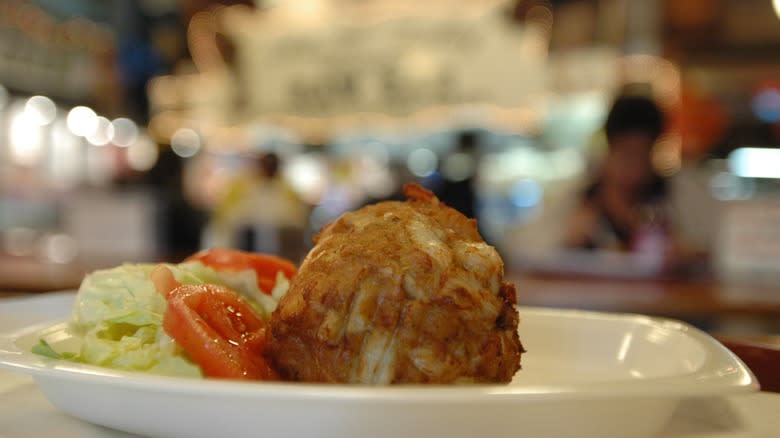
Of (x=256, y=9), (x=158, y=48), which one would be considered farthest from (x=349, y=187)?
(x=158, y=48)

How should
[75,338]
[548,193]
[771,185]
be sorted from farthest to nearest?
[548,193] < [771,185] < [75,338]

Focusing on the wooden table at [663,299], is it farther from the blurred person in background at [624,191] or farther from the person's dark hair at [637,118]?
the person's dark hair at [637,118]

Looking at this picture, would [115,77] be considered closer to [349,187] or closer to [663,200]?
[349,187]

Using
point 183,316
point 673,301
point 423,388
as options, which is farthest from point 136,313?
point 673,301

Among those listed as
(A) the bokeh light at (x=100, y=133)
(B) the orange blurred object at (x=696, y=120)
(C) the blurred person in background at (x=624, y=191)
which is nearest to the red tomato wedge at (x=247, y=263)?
(C) the blurred person in background at (x=624, y=191)

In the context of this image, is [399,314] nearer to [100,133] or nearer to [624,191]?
[624,191]

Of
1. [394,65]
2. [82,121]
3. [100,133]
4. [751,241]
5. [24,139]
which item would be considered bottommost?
[751,241]

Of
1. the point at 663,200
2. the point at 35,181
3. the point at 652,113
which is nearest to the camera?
the point at 652,113

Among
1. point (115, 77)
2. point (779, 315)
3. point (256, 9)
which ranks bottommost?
point (779, 315)
